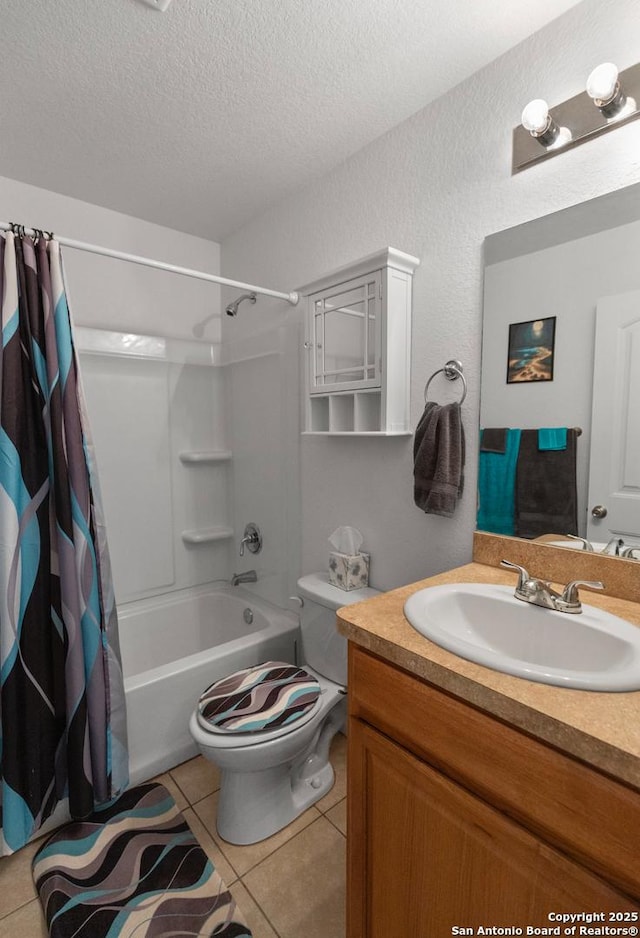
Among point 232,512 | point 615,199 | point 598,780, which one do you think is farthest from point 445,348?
point 232,512

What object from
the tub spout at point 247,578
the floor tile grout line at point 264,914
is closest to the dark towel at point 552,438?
the floor tile grout line at point 264,914

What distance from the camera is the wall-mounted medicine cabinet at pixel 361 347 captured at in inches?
58.1

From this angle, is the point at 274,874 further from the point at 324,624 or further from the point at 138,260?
the point at 138,260

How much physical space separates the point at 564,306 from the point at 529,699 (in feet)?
3.22

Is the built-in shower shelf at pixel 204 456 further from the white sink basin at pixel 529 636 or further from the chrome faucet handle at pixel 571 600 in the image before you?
the chrome faucet handle at pixel 571 600

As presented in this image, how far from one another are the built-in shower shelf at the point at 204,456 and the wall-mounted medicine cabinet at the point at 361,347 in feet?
2.93

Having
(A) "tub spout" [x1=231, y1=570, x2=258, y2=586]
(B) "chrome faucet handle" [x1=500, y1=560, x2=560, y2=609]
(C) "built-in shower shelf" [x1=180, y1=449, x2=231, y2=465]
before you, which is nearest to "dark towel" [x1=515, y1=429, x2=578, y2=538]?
(B) "chrome faucet handle" [x1=500, y1=560, x2=560, y2=609]

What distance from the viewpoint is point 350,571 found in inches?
67.8

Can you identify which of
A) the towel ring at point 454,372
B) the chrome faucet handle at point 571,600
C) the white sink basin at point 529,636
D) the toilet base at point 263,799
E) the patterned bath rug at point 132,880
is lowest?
the patterned bath rug at point 132,880

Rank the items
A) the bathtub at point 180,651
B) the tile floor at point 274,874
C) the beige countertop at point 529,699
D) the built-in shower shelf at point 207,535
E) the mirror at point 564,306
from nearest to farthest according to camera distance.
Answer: the beige countertop at point 529,699, the mirror at point 564,306, the tile floor at point 274,874, the bathtub at point 180,651, the built-in shower shelf at point 207,535

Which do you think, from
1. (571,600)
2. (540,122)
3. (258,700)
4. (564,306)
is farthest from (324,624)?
(540,122)

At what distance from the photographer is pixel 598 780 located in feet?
1.97

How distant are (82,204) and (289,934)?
2.84 metres

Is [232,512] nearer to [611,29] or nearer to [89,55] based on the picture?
[89,55]
